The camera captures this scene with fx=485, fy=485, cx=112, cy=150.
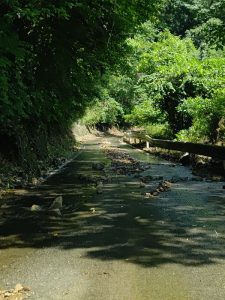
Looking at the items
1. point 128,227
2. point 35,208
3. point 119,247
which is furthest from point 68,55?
point 119,247

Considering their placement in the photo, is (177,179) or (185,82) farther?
(185,82)

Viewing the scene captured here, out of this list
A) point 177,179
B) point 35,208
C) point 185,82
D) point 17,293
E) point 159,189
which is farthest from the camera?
point 185,82

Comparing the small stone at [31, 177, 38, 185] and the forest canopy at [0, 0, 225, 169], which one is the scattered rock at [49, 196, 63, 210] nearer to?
the forest canopy at [0, 0, 225, 169]

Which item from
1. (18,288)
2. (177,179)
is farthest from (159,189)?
(18,288)

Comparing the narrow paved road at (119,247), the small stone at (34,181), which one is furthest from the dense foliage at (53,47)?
the narrow paved road at (119,247)

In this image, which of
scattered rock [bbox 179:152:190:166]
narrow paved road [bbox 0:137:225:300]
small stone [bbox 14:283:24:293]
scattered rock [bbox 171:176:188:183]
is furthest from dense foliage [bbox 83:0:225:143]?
small stone [bbox 14:283:24:293]

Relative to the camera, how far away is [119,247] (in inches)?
252

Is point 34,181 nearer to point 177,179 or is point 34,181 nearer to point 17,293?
point 177,179

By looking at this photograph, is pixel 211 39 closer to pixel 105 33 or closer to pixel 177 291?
pixel 105 33

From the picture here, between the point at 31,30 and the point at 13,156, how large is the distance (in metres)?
4.25

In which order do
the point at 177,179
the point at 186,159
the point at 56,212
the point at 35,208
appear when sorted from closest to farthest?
the point at 56,212 < the point at 35,208 < the point at 177,179 < the point at 186,159

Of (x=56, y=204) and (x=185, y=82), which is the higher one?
(x=185, y=82)

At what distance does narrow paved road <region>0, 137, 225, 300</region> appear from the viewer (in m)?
4.89

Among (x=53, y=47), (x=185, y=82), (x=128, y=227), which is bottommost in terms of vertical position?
(x=128, y=227)
